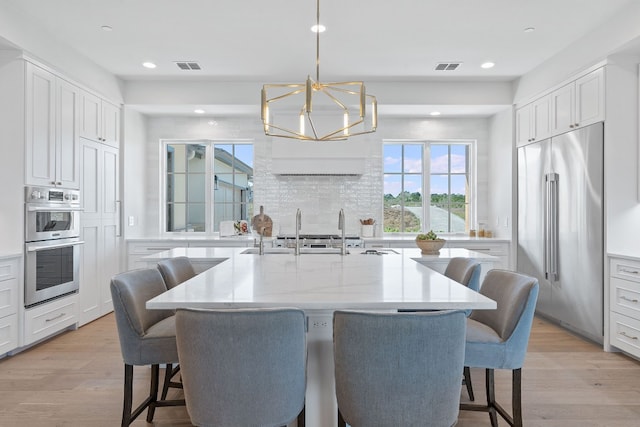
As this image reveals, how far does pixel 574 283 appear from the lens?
3.73 metres

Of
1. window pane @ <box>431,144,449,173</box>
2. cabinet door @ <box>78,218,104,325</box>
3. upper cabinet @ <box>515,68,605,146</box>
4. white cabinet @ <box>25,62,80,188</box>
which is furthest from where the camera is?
window pane @ <box>431,144,449,173</box>

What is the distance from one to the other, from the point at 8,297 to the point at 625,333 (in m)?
4.83

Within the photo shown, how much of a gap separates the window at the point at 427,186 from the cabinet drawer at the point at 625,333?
2617 millimetres

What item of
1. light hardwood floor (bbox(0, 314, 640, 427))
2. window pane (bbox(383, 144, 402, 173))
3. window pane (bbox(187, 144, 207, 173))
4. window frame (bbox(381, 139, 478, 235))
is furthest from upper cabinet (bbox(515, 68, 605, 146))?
window pane (bbox(187, 144, 207, 173))

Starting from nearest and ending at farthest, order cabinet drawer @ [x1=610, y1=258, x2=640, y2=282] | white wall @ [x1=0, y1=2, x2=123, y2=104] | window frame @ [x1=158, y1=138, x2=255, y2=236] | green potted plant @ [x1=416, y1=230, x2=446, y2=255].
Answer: cabinet drawer @ [x1=610, y1=258, x2=640, y2=282]
white wall @ [x1=0, y1=2, x2=123, y2=104]
green potted plant @ [x1=416, y1=230, x2=446, y2=255]
window frame @ [x1=158, y1=138, x2=255, y2=236]

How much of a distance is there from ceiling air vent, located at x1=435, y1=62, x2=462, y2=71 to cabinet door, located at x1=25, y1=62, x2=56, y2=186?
3.84 meters

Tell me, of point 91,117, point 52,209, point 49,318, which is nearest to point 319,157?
point 91,117

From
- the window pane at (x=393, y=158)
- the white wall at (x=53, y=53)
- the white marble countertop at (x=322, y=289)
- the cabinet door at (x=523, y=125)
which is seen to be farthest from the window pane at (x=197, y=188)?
the cabinet door at (x=523, y=125)

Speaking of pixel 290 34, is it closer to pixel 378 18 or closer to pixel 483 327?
pixel 378 18

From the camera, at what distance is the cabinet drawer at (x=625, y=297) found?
10.0 feet

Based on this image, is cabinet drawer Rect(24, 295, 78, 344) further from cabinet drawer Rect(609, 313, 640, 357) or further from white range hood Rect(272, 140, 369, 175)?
cabinet drawer Rect(609, 313, 640, 357)

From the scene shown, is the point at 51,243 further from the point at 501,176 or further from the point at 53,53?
the point at 501,176

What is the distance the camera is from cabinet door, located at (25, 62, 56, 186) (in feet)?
11.1

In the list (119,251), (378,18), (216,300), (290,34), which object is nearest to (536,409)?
(216,300)
